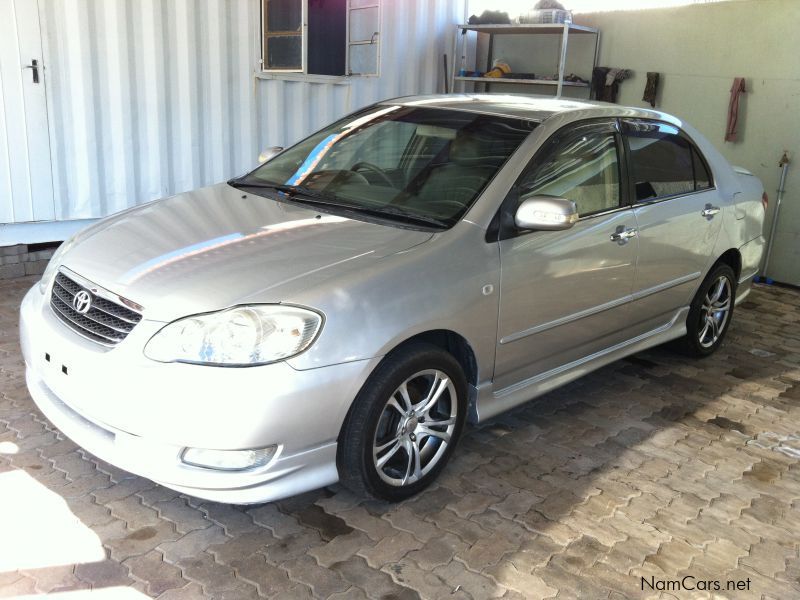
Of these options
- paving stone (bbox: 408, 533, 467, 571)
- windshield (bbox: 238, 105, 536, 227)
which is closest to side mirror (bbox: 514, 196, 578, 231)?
windshield (bbox: 238, 105, 536, 227)

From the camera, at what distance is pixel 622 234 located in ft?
12.1

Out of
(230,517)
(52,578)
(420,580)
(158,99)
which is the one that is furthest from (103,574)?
(158,99)

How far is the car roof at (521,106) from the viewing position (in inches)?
142

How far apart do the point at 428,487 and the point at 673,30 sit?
5874mm

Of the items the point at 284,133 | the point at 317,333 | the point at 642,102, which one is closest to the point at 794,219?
the point at 642,102

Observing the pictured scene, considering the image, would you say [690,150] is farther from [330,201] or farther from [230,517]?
[230,517]

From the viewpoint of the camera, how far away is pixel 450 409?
3.08m

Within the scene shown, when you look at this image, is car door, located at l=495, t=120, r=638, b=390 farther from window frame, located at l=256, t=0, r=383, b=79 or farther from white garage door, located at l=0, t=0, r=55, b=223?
white garage door, located at l=0, t=0, r=55, b=223

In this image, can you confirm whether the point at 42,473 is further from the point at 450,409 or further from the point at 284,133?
the point at 284,133

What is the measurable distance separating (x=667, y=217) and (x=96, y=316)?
2.95 m

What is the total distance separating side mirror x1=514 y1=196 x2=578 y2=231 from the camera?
9.98ft

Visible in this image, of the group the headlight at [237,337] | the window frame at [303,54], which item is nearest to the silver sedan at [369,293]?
the headlight at [237,337]

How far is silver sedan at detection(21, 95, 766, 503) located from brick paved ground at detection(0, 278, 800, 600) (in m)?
0.26

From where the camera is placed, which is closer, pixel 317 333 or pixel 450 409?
pixel 317 333
